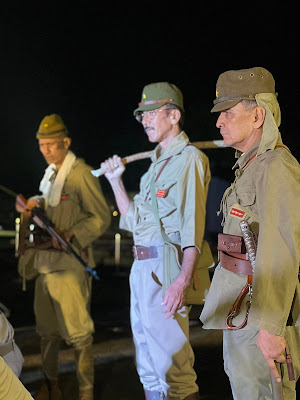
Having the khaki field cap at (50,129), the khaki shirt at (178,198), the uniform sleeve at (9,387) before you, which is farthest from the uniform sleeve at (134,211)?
the uniform sleeve at (9,387)

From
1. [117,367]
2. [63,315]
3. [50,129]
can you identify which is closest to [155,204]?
[63,315]

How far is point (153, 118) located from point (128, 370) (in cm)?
223

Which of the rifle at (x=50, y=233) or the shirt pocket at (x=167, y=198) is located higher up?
the shirt pocket at (x=167, y=198)

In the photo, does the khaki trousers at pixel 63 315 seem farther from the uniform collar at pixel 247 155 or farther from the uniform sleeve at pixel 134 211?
the uniform collar at pixel 247 155

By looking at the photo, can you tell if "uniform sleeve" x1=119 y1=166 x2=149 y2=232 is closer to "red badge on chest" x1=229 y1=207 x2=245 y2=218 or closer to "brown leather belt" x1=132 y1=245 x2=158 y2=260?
"brown leather belt" x1=132 y1=245 x2=158 y2=260

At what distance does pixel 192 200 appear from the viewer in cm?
374

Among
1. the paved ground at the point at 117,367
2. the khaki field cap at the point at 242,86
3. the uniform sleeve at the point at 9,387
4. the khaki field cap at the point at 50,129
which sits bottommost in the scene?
the paved ground at the point at 117,367

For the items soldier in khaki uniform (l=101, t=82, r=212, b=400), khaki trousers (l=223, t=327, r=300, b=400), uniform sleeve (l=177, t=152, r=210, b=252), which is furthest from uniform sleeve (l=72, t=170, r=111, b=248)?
khaki trousers (l=223, t=327, r=300, b=400)

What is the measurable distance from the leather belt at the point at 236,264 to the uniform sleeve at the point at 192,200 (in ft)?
2.87

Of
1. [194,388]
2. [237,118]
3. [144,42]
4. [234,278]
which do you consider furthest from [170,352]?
[144,42]

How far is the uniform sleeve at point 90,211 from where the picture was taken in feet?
16.3

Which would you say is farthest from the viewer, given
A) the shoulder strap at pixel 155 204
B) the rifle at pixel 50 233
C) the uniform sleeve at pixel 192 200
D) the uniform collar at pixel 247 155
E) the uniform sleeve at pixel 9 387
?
the rifle at pixel 50 233

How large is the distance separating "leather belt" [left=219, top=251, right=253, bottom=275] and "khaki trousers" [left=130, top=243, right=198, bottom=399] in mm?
1080

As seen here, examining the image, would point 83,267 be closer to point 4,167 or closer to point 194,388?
point 194,388
